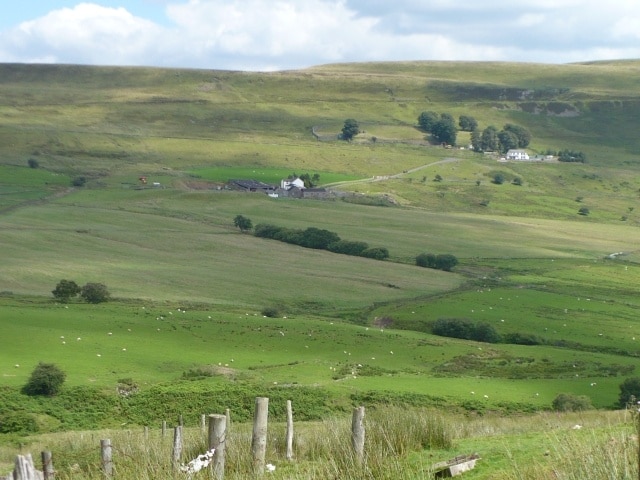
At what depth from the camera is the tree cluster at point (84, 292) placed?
236 feet

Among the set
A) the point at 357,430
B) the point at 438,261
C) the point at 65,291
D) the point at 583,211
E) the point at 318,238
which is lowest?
the point at 583,211

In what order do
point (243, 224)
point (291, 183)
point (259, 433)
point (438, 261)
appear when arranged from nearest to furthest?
1. point (259, 433)
2. point (438, 261)
3. point (243, 224)
4. point (291, 183)

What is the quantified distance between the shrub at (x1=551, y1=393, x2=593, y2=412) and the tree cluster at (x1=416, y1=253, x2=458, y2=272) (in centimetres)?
5598

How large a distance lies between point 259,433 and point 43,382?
31.6 m

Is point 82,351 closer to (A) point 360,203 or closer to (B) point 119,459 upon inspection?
(B) point 119,459

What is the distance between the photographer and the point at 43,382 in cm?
4338

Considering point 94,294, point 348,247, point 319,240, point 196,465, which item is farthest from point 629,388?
point 319,240

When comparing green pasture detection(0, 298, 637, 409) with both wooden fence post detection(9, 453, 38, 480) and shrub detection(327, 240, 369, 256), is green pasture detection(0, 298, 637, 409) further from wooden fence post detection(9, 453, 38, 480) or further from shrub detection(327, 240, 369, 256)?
shrub detection(327, 240, 369, 256)

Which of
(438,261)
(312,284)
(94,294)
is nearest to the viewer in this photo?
(94,294)

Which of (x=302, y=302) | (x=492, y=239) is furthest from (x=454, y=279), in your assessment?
(x=492, y=239)

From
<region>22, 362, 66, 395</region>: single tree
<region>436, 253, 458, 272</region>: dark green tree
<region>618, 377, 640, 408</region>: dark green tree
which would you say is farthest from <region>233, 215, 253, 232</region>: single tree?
<region>22, 362, 66, 395</region>: single tree

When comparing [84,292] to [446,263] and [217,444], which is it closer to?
[446,263]

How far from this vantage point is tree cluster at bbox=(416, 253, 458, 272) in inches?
4075

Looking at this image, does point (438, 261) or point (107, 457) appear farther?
point (438, 261)
